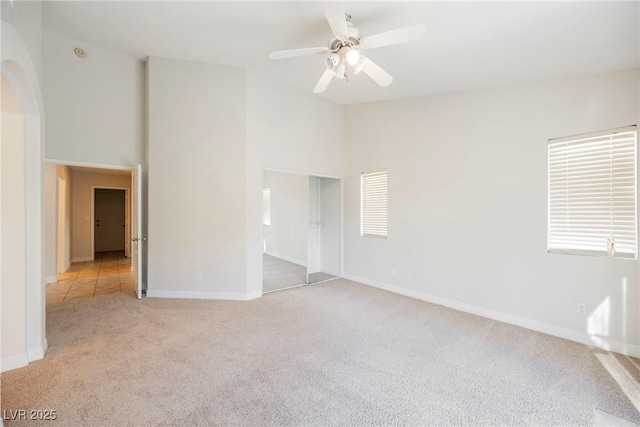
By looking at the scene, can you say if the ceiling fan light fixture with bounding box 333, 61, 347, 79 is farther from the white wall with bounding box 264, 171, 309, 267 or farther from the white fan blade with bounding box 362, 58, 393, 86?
the white wall with bounding box 264, 171, 309, 267

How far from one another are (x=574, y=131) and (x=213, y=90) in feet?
15.2

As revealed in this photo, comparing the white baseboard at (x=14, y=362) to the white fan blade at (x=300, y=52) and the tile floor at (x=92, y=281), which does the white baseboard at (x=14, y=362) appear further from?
the white fan blade at (x=300, y=52)

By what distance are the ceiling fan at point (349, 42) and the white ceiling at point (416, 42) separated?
1.27 feet

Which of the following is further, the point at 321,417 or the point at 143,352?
the point at 143,352

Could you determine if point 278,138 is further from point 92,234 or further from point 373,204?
point 92,234

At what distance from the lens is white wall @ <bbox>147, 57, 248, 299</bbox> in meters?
4.17

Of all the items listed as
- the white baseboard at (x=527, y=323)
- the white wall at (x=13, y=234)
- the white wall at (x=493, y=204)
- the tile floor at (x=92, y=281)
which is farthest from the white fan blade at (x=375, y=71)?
the tile floor at (x=92, y=281)

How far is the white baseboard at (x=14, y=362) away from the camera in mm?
2316

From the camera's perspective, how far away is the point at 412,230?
4.52m

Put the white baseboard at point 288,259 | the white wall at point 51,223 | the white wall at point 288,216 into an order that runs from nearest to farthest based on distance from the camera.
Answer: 1. the white wall at point 51,223
2. the white wall at point 288,216
3. the white baseboard at point 288,259

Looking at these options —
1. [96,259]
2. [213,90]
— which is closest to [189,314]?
[213,90]

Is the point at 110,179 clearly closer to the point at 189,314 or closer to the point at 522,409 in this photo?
the point at 189,314

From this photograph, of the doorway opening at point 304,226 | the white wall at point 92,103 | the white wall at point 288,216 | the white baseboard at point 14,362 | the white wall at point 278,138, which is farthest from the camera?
the white wall at point 288,216

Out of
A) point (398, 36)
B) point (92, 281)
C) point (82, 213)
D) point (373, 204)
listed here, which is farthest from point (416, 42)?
point (82, 213)
